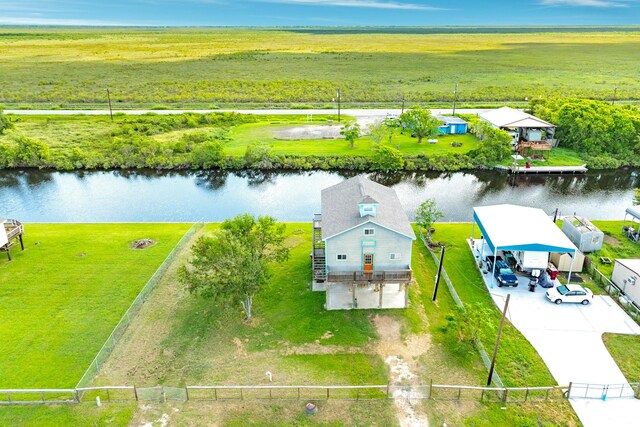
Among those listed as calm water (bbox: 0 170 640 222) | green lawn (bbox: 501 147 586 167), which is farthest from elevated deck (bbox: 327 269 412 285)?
green lawn (bbox: 501 147 586 167)

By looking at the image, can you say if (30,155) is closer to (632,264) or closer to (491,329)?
(491,329)

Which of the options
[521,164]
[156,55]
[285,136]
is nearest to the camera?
[521,164]

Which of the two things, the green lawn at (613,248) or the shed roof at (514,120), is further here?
the shed roof at (514,120)

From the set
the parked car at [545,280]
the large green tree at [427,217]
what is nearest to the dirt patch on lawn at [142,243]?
the large green tree at [427,217]

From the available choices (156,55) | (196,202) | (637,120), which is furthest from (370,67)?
(196,202)

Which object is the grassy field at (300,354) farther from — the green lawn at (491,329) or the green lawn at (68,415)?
the green lawn at (68,415)

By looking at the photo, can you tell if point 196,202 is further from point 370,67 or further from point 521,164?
point 370,67

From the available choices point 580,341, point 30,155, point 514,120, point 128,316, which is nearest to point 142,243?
point 128,316

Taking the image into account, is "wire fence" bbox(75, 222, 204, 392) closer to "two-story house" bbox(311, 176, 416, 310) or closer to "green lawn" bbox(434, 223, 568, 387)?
"two-story house" bbox(311, 176, 416, 310)
